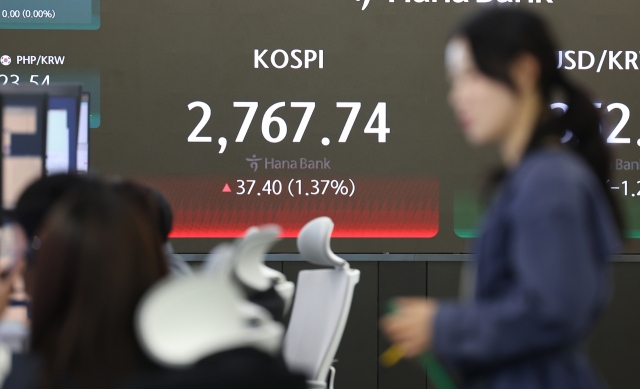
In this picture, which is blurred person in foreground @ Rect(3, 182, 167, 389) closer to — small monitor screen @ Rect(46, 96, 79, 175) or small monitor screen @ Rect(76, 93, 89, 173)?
small monitor screen @ Rect(46, 96, 79, 175)

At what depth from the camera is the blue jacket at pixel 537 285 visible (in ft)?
3.62

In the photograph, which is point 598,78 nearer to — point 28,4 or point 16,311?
point 28,4

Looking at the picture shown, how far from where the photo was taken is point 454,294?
396 cm

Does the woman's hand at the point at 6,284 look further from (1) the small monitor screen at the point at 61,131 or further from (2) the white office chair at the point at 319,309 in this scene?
(2) the white office chair at the point at 319,309

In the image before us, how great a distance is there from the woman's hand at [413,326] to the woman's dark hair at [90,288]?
356mm

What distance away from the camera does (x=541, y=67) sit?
125 centimetres

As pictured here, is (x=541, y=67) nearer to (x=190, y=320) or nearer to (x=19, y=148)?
(x=190, y=320)

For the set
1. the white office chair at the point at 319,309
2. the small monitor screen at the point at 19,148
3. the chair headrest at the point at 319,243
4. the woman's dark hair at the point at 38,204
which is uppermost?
the small monitor screen at the point at 19,148

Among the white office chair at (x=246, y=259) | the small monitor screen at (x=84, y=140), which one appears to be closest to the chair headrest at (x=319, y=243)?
the small monitor screen at (x=84, y=140)

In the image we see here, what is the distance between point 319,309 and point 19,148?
1.26m

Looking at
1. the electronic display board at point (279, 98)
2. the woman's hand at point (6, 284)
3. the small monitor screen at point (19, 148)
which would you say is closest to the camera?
the woman's hand at point (6, 284)

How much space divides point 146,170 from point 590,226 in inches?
121

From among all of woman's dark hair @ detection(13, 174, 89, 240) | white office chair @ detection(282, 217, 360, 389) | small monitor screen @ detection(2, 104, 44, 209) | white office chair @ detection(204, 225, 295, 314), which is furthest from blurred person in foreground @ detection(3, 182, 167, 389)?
white office chair @ detection(282, 217, 360, 389)

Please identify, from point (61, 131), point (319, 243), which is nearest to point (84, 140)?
point (61, 131)
